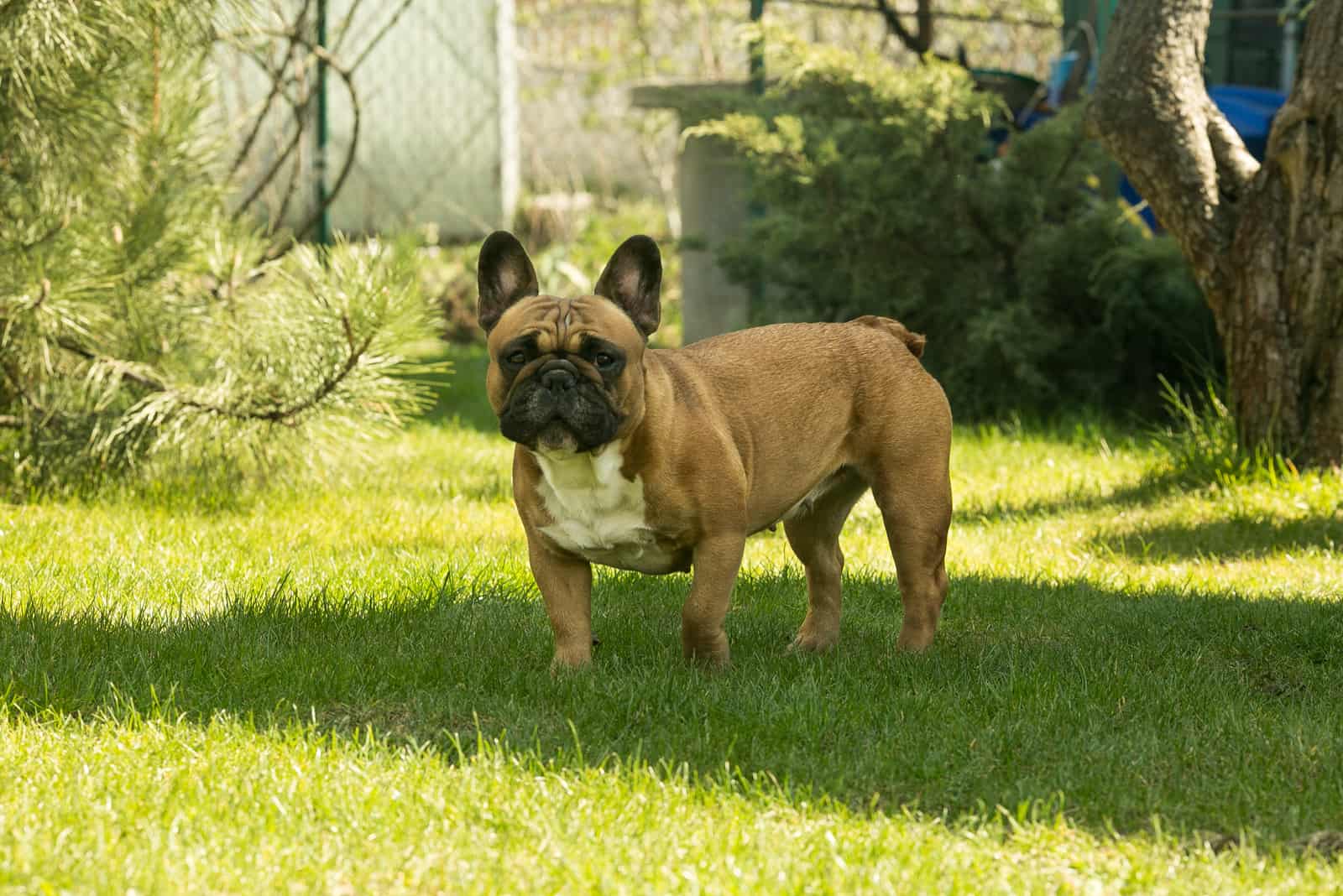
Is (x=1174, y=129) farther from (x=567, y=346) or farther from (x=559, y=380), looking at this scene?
(x=559, y=380)

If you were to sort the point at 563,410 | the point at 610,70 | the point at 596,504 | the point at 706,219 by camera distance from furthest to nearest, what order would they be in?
the point at 610,70
the point at 706,219
the point at 596,504
the point at 563,410

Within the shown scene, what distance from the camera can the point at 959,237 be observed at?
27.7 feet

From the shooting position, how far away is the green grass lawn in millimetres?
2764

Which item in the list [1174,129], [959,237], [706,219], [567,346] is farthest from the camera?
[706,219]

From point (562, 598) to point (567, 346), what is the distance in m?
0.68

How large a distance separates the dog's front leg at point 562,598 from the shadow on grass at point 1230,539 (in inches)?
98.7

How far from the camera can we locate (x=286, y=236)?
25.6ft

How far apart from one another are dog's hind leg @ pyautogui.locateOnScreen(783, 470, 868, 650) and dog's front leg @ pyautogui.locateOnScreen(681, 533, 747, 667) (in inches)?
18.9

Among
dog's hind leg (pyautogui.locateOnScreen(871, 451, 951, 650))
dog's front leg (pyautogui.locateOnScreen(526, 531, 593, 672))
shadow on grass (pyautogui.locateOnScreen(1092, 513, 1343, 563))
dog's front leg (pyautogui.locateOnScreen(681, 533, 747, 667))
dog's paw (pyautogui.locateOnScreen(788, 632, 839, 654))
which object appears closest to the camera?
dog's front leg (pyautogui.locateOnScreen(681, 533, 747, 667))

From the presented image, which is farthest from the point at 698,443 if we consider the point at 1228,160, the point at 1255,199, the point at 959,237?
the point at 959,237

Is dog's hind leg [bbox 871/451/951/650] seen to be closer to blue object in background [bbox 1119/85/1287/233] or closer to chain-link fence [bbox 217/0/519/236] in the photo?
blue object in background [bbox 1119/85/1287/233]

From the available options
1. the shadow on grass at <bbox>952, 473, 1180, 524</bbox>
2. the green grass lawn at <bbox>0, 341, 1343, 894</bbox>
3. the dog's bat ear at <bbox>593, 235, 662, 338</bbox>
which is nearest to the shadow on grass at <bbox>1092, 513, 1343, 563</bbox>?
the green grass lawn at <bbox>0, 341, 1343, 894</bbox>

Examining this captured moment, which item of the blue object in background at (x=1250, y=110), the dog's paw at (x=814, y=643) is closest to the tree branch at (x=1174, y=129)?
the blue object in background at (x=1250, y=110)

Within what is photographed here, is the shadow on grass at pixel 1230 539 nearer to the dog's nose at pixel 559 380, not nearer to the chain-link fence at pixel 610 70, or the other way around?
the dog's nose at pixel 559 380
